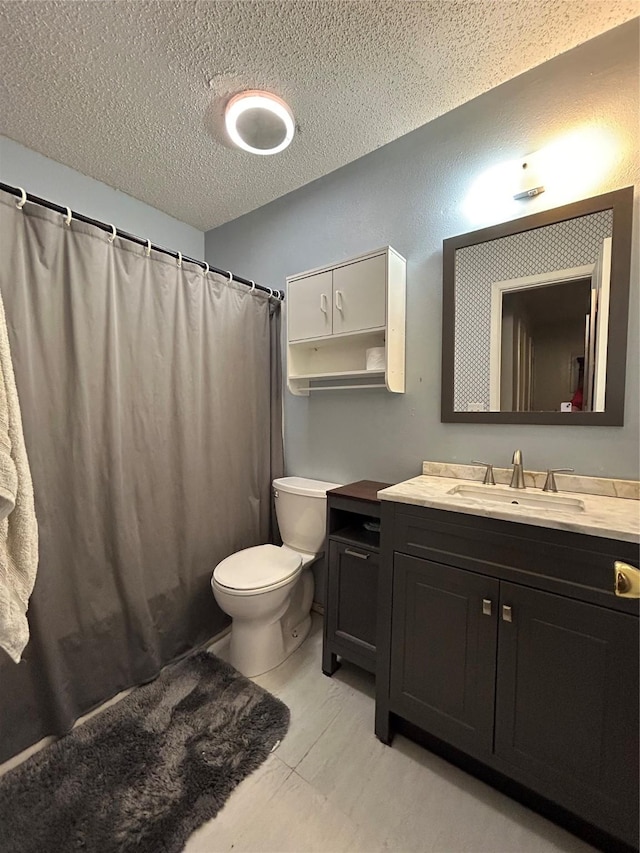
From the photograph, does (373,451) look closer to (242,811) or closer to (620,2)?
(242,811)

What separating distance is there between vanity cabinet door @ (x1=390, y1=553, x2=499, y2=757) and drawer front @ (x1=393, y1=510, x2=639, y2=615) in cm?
5

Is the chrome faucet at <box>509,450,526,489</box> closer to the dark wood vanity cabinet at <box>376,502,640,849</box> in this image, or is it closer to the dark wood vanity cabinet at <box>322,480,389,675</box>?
the dark wood vanity cabinet at <box>376,502,640,849</box>

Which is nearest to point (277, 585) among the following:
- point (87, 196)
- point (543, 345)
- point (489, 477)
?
point (489, 477)

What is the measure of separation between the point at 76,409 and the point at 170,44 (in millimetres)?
1330

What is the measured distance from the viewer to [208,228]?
244 centimetres

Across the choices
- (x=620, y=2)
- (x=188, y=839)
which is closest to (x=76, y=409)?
(x=188, y=839)

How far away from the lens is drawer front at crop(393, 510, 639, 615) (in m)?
0.88

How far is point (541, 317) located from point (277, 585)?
5.12ft

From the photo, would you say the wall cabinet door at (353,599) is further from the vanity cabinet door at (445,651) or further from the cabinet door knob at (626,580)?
the cabinet door knob at (626,580)

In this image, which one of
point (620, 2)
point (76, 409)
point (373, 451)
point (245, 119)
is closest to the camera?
point (620, 2)

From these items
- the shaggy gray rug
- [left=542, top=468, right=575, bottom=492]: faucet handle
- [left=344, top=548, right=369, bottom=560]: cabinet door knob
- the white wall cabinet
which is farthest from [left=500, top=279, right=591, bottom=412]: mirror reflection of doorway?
the shaggy gray rug

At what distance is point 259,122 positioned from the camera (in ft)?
4.77

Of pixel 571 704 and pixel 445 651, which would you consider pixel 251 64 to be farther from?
pixel 571 704

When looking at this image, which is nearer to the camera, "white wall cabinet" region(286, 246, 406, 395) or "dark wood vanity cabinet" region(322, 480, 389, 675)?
"dark wood vanity cabinet" region(322, 480, 389, 675)
